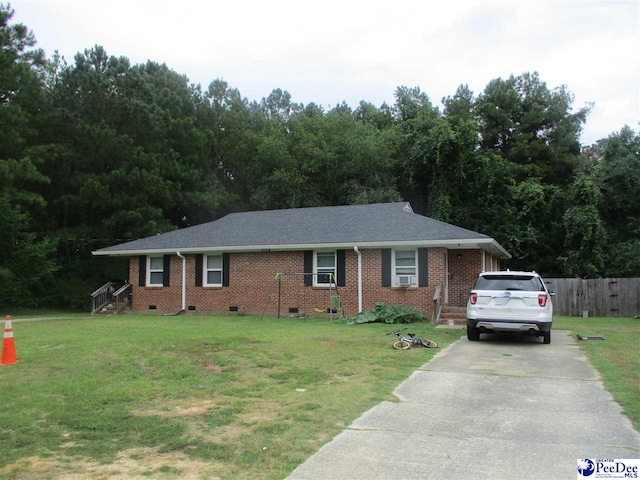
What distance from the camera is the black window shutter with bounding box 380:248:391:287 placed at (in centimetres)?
1766

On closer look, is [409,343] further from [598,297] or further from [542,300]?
[598,297]

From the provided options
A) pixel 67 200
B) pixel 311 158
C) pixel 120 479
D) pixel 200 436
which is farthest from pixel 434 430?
pixel 311 158

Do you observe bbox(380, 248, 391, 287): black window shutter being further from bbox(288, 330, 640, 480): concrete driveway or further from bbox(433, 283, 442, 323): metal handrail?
bbox(288, 330, 640, 480): concrete driveway

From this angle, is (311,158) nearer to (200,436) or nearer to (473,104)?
(473,104)

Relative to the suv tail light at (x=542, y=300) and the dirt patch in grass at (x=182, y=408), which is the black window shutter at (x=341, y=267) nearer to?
the suv tail light at (x=542, y=300)

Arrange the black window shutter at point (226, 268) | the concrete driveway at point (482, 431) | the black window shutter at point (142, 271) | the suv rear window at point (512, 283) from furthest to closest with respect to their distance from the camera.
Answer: the black window shutter at point (142, 271) → the black window shutter at point (226, 268) → the suv rear window at point (512, 283) → the concrete driveway at point (482, 431)

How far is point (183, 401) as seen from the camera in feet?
20.7

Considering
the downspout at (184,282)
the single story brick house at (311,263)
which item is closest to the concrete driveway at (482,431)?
the single story brick house at (311,263)

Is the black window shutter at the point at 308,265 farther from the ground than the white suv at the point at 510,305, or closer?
farther from the ground

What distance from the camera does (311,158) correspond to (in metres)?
32.3

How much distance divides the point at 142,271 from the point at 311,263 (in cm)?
755

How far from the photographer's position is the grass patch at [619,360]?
21.2 feet

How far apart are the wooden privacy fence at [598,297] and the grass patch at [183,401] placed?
14.0 metres

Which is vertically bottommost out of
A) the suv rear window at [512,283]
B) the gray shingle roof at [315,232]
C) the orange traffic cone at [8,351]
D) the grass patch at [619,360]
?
the grass patch at [619,360]
